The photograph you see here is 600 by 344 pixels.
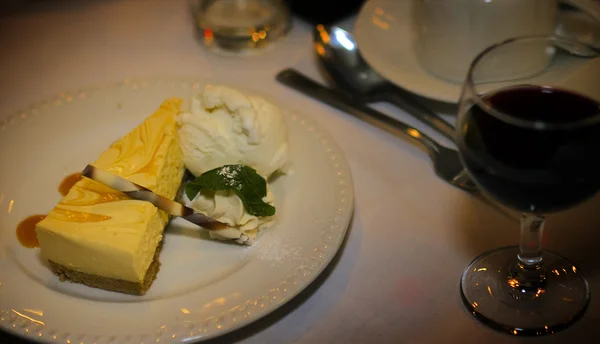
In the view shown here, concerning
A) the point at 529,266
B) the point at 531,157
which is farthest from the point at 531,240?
the point at 531,157

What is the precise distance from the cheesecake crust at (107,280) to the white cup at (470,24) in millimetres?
611

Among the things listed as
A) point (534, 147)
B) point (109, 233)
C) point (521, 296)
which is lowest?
point (521, 296)

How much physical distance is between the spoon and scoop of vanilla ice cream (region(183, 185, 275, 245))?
34cm

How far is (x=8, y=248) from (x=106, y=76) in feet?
1.66

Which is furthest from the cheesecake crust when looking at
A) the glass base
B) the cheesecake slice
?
the glass base

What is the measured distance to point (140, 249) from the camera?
798 mm

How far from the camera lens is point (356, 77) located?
1.18 metres

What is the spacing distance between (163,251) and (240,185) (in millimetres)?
141

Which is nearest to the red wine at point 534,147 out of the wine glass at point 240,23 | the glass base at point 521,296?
the glass base at point 521,296

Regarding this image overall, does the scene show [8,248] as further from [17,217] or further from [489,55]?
[489,55]

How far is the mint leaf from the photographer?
86 centimetres

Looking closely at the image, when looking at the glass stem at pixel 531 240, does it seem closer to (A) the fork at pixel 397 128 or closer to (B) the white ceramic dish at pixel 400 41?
(A) the fork at pixel 397 128

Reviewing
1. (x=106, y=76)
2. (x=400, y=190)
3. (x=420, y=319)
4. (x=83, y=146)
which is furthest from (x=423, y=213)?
(x=106, y=76)

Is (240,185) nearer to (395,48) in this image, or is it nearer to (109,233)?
(109,233)
